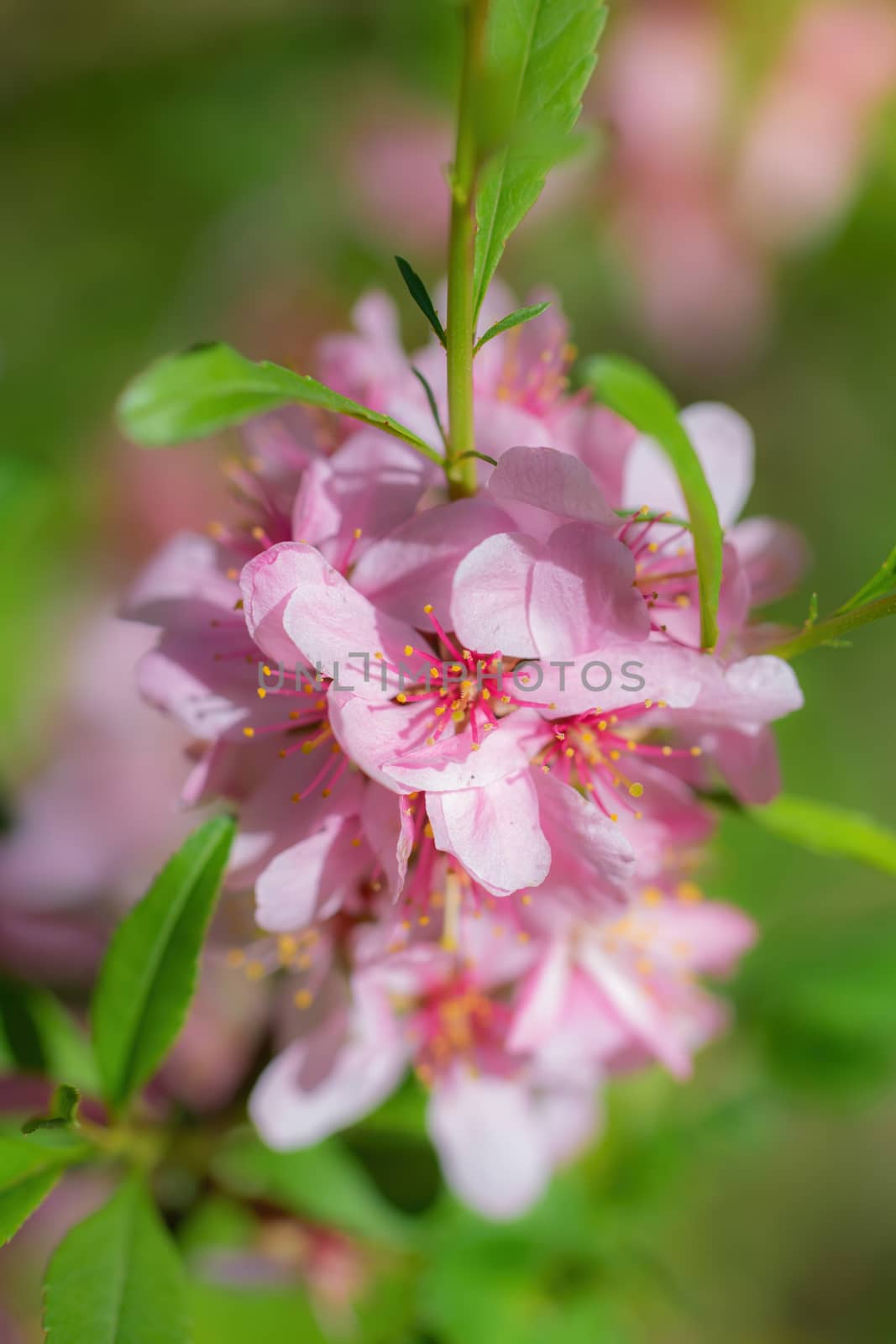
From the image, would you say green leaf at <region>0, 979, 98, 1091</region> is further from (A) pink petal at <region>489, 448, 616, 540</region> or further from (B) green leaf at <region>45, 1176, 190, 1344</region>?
(A) pink petal at <region>489, 448, 616, 540</region>

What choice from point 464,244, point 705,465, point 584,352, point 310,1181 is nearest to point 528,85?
point 464,244

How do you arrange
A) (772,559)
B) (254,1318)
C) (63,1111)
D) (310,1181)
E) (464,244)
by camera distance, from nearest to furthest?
(464,244), (63,1111), (772,559), (310,1181), (254,1318)

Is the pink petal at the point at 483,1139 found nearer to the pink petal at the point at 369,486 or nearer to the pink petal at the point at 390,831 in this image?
the pink petal at the point at 390,831

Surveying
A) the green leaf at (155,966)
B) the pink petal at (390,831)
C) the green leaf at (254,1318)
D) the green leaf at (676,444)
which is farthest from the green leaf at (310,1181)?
the green leaf at (676,444)

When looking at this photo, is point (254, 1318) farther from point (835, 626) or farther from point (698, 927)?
point (835, 626)

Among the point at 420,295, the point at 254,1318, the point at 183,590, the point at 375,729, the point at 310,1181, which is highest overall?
the point at 420,295

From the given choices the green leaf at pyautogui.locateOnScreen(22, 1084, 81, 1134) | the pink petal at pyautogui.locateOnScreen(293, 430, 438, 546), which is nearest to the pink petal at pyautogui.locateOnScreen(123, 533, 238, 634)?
the pink petal at pyautogui.locateOnScreen(293, 430, 438, 546)
